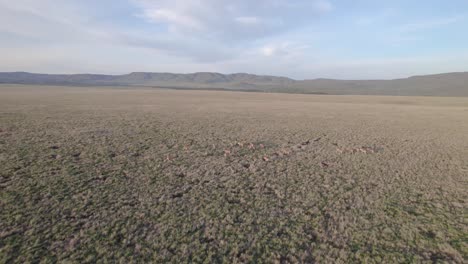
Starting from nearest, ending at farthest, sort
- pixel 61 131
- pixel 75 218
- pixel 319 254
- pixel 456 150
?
pixel 319 254, pixel 75 218, pixel 456 150, pixel 61 131

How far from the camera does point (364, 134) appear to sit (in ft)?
50.8

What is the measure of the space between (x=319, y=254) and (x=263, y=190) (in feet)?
9.04

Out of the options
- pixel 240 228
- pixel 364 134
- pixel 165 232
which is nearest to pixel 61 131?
pixel 165 232

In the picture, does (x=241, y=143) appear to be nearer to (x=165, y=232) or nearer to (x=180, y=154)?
(x=180, y=154)

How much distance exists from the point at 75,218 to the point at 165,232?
6.83 ft

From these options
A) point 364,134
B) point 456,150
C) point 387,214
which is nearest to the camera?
point 387,214

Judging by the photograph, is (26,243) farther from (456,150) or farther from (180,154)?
(456,150)

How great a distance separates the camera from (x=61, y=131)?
13.9m

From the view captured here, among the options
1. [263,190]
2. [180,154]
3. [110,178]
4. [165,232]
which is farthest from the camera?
[180,154]

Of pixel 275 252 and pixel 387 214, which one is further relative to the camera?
pixel 387 214

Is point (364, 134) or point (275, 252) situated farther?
point (364, 134)

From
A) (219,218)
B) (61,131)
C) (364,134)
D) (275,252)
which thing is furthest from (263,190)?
(61,131)

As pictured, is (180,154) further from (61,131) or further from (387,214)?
(61,131)

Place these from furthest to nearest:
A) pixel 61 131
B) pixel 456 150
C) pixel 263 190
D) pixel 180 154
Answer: pixel 61 131 < pixel 456 150 < pixel 180 154 < pixel 263 190
